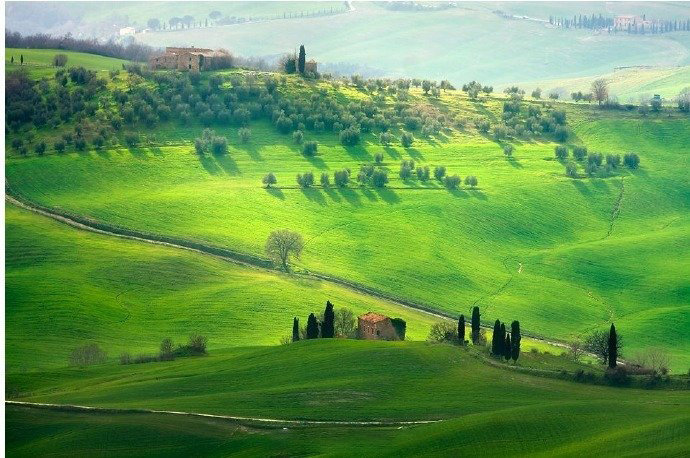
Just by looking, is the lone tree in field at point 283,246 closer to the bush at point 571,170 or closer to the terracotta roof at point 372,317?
the terracotta roof at point 372,317

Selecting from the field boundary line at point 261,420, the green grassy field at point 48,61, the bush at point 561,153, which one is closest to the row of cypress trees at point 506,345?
the field boundary line at point 261,420

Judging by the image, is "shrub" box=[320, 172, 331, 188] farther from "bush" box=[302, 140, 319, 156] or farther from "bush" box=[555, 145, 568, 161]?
"bush" box=[555, 145, 568, 161]

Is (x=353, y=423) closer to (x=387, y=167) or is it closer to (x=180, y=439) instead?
(x=180, y=439)

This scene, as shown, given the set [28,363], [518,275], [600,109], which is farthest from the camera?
[600,109]

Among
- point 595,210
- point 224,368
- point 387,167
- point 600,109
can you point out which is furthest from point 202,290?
point 600,109

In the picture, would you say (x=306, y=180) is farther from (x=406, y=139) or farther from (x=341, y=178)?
(x=406, y=139)

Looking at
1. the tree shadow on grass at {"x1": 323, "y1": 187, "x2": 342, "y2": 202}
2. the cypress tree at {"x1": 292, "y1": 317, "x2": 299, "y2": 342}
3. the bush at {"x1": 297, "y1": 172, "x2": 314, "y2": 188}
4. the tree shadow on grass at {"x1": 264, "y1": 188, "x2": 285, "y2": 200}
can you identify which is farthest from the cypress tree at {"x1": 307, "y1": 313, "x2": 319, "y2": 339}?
the bush at {"x1": 297, "y1": 172, "x2": 314, "y2": 188}

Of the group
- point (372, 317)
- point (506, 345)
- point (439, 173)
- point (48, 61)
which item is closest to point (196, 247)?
point (372, 317)
